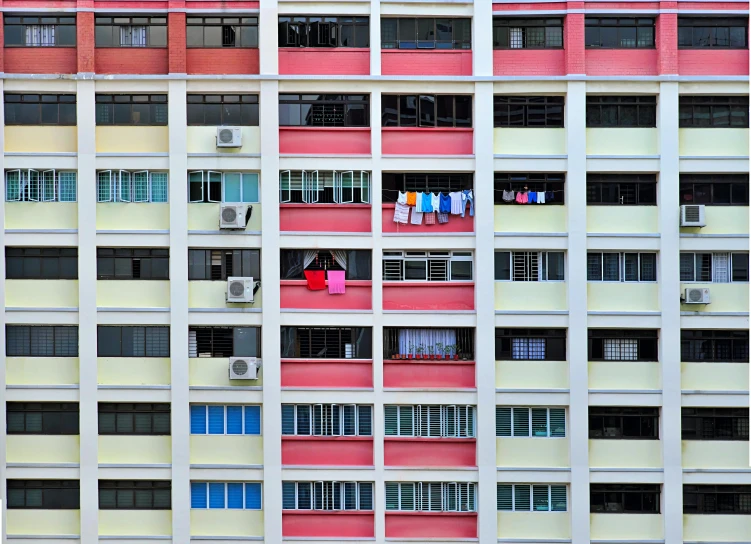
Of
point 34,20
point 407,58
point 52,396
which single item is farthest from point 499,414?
point 34,20

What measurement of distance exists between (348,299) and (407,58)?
13.6 ft

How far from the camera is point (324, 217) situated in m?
13.1

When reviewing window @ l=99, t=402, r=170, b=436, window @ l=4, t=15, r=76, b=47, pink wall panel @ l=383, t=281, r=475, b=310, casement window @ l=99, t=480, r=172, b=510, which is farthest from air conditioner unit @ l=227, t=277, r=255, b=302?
window @ l=4, t=15, r=76, b=47

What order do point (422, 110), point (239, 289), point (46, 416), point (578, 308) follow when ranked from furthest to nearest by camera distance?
point (422, 110) → point (46, 416) → point (578, 308) → point (239, 289)

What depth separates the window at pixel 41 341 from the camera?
1298cm

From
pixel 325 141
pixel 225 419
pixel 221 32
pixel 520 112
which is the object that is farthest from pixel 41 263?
pixel 520 112

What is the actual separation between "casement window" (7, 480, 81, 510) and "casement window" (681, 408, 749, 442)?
10150mm

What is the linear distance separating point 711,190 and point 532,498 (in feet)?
19.5

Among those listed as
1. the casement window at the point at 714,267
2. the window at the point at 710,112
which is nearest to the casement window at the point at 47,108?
the window at the point at 710,112

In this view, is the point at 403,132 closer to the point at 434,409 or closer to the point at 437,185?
the point at 437,185

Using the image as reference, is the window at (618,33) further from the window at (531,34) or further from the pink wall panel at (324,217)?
the pink wall panel at (324,217)

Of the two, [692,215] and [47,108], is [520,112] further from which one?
[47,108]

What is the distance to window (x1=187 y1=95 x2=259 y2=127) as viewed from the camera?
512 inches

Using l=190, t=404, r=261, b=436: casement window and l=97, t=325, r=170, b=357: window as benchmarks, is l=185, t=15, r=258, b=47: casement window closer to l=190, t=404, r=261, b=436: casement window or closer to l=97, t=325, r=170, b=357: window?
l=97, t=325, r=170, b=357: window
